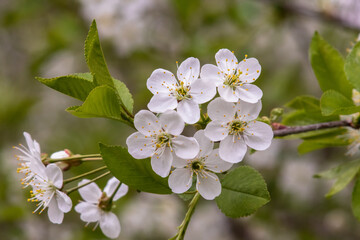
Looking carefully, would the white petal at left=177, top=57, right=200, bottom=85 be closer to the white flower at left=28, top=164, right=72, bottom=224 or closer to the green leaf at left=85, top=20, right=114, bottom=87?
the green leaf at left=85, top=20, right=114, bottom=87

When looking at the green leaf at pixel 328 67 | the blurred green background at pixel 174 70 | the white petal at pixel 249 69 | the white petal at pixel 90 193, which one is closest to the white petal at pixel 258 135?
the white petal at pixel 249 69

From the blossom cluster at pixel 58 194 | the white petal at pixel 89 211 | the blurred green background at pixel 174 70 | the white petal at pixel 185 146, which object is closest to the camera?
the white petal at pixel 185 146

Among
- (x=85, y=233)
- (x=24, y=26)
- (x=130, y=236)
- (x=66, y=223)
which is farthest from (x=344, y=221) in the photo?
(x=24, y=26)

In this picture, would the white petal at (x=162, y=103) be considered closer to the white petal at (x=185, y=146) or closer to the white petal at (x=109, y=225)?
the white petal at (x=185, y=146)

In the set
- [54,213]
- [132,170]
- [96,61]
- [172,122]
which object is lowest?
[54,213]

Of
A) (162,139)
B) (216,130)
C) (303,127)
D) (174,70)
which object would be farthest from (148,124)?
(174,70)

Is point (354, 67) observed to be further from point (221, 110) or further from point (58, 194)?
point (58, 194)

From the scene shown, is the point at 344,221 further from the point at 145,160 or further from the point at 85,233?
the point at 145,160
